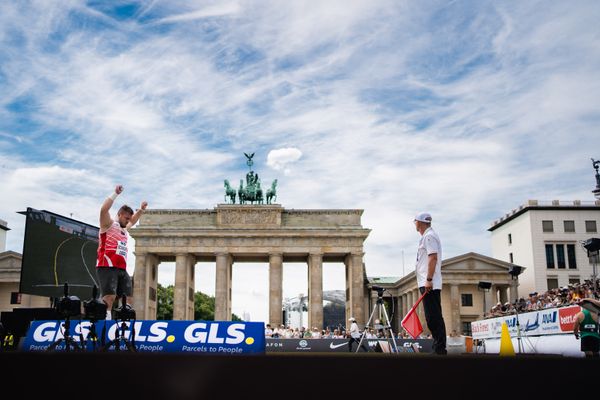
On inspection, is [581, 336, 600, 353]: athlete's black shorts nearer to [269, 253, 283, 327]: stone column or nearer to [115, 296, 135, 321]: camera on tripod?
[115, 296, 135, 321]: camera on tripod

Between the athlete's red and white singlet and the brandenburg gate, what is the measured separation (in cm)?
5851

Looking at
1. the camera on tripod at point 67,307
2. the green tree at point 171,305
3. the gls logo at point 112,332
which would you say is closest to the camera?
the camera on tripod at point 67,307

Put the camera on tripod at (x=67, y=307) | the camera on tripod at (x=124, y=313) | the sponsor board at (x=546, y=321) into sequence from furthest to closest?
the sponsor board at (x=546, y=321) < the camera on tripod at (x=124, y=313) < the camera on tripod at (x=67, y=307)

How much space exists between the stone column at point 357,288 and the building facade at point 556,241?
2179cm

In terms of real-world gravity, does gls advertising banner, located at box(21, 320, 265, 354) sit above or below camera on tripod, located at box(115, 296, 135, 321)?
below

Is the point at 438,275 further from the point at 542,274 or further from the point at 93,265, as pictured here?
the point at 542,274

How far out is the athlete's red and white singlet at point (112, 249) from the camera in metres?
8.09

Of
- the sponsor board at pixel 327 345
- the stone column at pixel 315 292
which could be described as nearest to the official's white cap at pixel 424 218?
the sponsor board at pixel 327 345

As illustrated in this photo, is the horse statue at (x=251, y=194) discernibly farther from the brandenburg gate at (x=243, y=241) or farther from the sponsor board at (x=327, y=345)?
the sponsor board at (x=327, y=345)

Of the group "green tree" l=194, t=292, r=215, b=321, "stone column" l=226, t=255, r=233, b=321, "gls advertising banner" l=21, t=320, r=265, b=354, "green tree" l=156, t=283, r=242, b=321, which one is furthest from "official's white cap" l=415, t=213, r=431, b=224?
"green tree" l=194, t=292, r=215, b=321

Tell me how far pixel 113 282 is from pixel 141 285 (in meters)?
61.2

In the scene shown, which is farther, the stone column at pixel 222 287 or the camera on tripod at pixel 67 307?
the stone column at pixel 222 287

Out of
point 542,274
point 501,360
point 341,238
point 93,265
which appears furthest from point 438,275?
point 542,274

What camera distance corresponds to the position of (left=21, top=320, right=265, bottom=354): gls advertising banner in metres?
9.02
